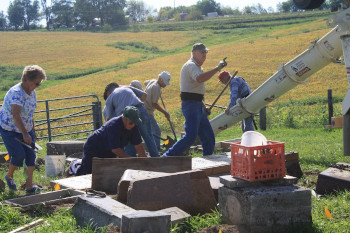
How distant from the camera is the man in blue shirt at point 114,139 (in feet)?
22.3

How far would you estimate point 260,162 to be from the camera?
4793 mm

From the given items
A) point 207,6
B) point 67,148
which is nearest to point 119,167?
point 67,148

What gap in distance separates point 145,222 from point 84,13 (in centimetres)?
10740

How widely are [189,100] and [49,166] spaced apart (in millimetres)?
2450

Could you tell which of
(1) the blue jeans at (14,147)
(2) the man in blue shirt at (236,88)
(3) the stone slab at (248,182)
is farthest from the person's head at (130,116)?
(2) the man in blue shirt at (236,88)

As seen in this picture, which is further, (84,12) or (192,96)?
(84,12)

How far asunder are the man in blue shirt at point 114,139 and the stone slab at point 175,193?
1.56 meters

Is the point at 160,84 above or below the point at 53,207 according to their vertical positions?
above

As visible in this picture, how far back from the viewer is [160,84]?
9906 mm

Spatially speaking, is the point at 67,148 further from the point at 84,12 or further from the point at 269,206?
the point at 84,12

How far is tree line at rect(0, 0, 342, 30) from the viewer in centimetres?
10806

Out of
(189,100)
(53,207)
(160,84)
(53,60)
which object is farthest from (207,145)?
(53,60)

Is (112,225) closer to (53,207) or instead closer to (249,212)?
A: (249,212)

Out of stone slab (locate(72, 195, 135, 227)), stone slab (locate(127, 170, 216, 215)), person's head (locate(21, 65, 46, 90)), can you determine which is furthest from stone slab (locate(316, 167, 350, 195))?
person's head (locate(21, 65, 46, 90))
